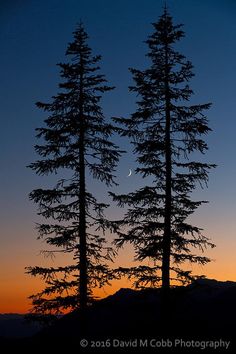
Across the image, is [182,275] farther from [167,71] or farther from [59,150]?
[167,71]

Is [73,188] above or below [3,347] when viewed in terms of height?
above

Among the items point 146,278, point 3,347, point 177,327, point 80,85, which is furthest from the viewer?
point 177,327

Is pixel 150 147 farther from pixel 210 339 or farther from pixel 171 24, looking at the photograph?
pixel 210 339

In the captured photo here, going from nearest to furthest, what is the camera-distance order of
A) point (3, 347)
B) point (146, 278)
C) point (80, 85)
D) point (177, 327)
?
point (146, 278) → point (80, 85) → point (3, 347) → point (177, 327)

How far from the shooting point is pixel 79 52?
23484 mm

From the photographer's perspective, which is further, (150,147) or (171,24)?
(171,24)

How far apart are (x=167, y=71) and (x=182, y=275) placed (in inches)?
390

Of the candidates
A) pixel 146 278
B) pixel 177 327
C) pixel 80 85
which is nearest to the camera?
pixel 146 278

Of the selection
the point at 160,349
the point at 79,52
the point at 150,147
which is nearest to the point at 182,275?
the point at 160,349

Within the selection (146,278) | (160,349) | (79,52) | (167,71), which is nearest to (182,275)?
(146,278)

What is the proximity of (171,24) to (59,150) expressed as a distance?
8680 millimetres

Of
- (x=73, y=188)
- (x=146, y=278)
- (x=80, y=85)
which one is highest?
(x=80, y=85)

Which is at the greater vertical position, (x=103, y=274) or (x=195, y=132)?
(x=195, y=132)

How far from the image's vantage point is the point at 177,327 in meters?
29.1
